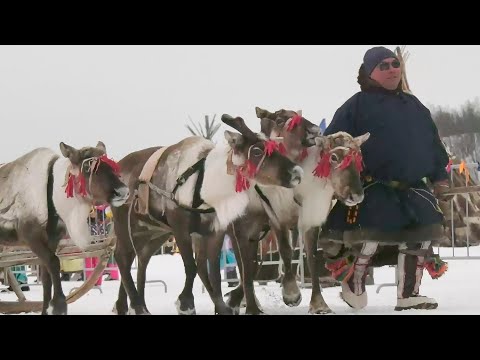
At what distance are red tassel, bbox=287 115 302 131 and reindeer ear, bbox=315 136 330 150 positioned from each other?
0.15m

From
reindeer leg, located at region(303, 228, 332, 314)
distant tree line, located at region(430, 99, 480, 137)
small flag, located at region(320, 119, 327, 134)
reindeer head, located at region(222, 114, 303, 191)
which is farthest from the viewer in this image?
distant tree line, located at region(430, 99, 480, 137)

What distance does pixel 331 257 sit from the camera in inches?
177

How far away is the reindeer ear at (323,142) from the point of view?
4199mm

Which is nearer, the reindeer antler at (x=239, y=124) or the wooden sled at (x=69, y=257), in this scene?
the reindeer antler at (x=239, y=124)

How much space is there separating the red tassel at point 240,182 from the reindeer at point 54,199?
22.3 inches

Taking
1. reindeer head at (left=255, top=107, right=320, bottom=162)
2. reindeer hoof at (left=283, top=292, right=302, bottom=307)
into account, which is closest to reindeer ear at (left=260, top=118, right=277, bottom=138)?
reindeer head at (left=255, top=107, right=320, bottom=162)

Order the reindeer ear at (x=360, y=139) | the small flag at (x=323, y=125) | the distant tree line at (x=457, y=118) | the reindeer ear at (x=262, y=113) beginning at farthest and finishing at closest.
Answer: the distant tree line at (x=457, y=118) < the small flag at (x=323, y=125) < the reindeer ear at (x=262, y=113) < the reindeer ear at (x=360, y=139)

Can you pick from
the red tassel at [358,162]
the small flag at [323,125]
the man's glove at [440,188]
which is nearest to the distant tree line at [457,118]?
the man's glove at [440,188]

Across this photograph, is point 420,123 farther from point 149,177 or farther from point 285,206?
point 149,177

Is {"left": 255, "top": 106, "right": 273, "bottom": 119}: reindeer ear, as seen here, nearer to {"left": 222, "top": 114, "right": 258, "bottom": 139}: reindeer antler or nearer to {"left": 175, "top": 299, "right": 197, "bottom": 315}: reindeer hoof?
{"left": 222, "top": 114, "right": 258, "bottom": 139}: reindeer antler

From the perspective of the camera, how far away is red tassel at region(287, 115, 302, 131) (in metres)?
4.29

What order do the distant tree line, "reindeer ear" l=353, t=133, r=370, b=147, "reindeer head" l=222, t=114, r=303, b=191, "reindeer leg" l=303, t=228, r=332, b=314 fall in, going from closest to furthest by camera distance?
"reindeer head" l=222, t=114, r=303, b=191 < "reindeer ear" l=353, t=133, r=370, b=147 < "reindeer leg" l=303, t=228, r=332, b=314 < the distant tree line

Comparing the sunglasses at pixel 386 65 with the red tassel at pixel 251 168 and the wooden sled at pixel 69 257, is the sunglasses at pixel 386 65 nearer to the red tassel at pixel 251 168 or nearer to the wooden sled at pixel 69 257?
the red tassel at pixel 251 168

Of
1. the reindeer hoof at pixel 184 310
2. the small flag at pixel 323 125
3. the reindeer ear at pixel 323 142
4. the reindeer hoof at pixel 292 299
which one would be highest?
the small flag at pixel 323 125
